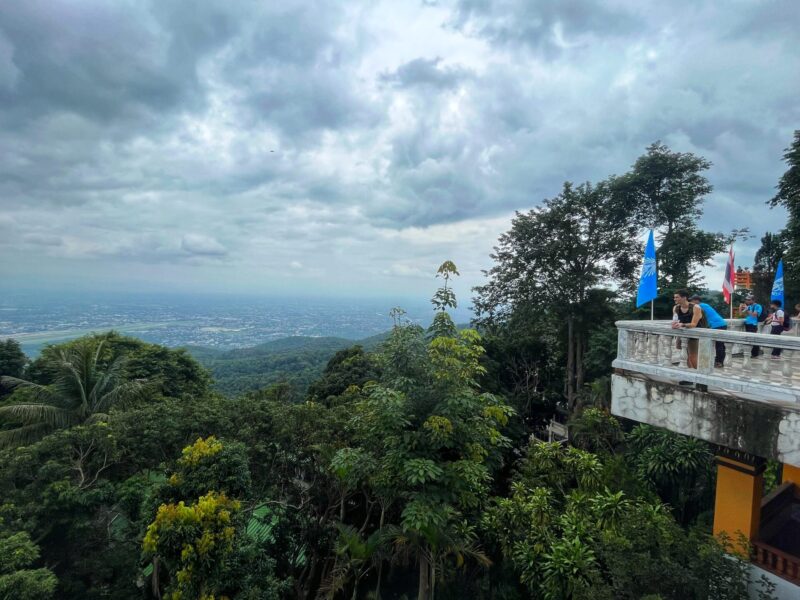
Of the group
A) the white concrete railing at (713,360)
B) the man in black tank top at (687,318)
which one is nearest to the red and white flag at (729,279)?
the white concrete railing at (713,360)

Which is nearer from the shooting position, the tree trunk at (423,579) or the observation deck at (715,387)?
the observation deck at (715,387)

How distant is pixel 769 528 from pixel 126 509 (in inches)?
448

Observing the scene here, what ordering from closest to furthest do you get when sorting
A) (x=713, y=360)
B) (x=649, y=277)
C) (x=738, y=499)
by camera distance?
(x=713, y=360), (x=738, y=499), (x=649, y=277)

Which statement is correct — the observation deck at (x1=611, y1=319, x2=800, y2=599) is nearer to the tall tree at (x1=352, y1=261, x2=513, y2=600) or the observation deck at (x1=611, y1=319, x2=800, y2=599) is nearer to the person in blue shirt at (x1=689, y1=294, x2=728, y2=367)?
the person in blue shirt at (x1=689, y1=294, x2=728, y2=367)

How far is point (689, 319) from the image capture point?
5.62 metres

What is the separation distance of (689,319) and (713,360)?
1085 millimetres


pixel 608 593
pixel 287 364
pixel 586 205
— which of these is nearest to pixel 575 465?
pixel 608 593

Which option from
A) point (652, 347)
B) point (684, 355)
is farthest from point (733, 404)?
point (652, 347)

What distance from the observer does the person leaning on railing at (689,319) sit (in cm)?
502

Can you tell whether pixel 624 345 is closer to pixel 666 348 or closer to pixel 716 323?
pixel 666 348

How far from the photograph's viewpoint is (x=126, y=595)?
21.6 feet

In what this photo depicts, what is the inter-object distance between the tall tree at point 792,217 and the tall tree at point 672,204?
250 centimetres

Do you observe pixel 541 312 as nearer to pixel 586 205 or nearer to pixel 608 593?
pixel 586 205

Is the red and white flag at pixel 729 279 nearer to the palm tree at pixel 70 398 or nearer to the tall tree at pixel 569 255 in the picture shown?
the tall tree at pixel 569 255
